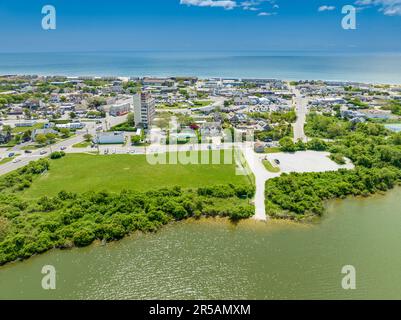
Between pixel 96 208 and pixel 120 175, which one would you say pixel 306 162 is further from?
pixel 96 208

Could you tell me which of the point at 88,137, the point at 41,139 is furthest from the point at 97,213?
the point at 41,139

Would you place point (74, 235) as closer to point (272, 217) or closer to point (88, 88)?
point (272, 217)

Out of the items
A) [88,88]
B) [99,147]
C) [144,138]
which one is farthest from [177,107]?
[88,88]

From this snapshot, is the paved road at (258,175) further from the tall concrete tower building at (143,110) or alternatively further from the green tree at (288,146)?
the tall concrete tower building at (143,110)

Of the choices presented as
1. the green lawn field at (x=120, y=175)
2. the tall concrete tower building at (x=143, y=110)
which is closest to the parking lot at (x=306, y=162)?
the green lawn field at (x=120, y=175)

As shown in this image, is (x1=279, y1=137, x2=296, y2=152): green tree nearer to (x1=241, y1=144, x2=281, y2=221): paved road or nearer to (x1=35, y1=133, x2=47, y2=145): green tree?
(x1=241, y1=144, x2=281, y2=221): paved road

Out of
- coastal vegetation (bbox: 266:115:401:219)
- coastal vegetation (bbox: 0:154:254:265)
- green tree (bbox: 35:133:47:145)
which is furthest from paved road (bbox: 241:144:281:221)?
green tree (bbox: 35:133:47:145)
